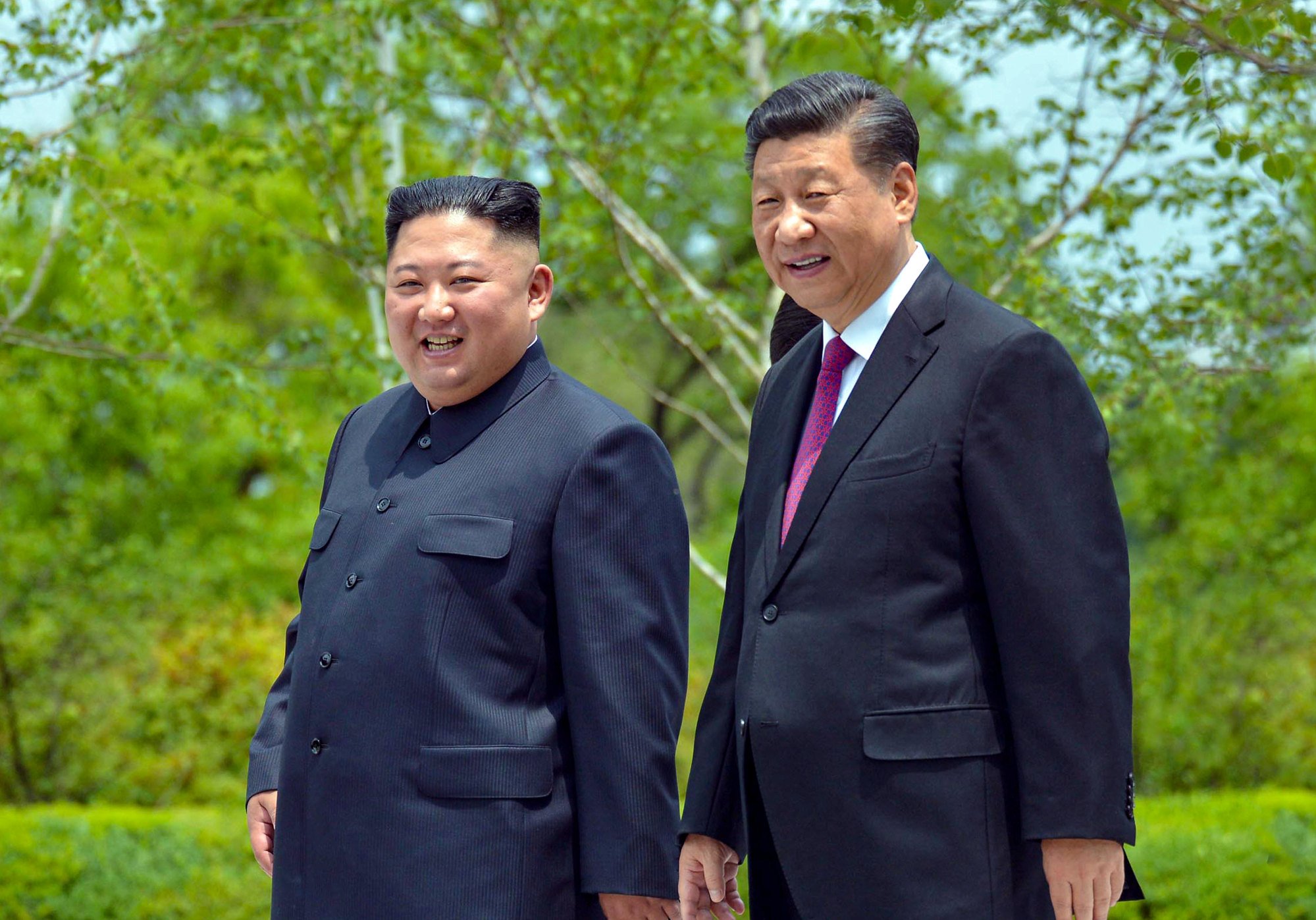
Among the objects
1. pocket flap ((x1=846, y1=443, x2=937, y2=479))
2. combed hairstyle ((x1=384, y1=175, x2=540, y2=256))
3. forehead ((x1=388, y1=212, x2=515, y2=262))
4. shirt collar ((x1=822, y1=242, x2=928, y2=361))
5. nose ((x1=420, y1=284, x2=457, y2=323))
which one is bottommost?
pocket flap ((x1=846, y1=443, x2=937, y2=479))

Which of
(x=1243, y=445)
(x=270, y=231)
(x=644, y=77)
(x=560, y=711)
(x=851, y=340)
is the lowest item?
(x=560, y=711)

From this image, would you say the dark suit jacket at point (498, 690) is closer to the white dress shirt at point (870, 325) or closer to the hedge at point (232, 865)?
the white dress shirt at point (870, 325)

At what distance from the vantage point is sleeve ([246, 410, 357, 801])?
290 cm

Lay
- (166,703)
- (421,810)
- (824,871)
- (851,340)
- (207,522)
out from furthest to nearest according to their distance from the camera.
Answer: (207,522) → (166,703) → (421,810) → (851,340) → (824,871)

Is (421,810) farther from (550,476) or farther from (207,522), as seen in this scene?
(207,522)

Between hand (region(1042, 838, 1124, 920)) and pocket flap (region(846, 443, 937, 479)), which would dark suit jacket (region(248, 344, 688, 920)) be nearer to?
pocket flap (region(846, 443, 937, 479))

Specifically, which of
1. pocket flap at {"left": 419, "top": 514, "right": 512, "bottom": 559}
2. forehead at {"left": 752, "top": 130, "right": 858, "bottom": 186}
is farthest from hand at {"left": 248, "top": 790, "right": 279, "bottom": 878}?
forehead at {"left": 752, "top": 130, "right": 858, "bottom": 186}

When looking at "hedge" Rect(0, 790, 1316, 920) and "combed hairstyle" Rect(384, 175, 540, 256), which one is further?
"hedge" Rect(0, 790, 1316, 920)

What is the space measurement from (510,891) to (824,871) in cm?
63

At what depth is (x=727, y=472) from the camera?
26.7m

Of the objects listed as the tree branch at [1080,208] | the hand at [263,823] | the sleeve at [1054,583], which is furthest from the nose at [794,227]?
the tree branch at [1080,208]

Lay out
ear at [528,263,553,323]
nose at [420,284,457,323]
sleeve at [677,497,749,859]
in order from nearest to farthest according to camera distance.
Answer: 1. sleeve at [677,497,749,859]
2. nose at [420,284,457,323]
3. ear at [528,263,553,323]

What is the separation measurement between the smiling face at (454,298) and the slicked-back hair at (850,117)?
61 cm

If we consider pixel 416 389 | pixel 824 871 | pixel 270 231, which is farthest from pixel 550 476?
pixel 270 231
